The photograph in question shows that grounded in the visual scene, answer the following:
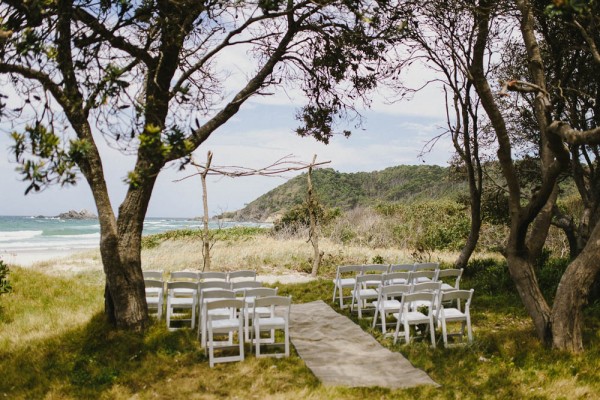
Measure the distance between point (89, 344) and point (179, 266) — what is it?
31.4 ft

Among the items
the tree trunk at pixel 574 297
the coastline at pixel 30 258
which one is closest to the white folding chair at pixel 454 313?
the tree trunk at pixel 574 297

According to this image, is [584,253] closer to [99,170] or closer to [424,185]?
[99,170]

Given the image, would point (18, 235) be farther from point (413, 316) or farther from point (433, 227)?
point (413, 316)

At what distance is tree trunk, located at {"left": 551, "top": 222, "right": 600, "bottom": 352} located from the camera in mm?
6965

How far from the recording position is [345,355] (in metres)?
7.38

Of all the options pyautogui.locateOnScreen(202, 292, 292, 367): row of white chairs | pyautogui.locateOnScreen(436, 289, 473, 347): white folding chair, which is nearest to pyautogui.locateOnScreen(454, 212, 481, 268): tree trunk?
pyautogui.locateOnScreen(436, 289, 473, 347): white folding chair

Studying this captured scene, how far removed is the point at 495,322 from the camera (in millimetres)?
9008

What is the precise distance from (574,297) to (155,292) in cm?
681

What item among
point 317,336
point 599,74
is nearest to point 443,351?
point 317,336

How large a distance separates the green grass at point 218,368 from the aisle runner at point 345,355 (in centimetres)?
19

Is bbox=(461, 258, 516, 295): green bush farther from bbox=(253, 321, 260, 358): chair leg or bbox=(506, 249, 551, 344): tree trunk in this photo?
bbox=(253, 321, 260, 358): chair leg

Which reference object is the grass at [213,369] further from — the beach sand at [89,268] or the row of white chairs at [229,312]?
the beach sand at [89,268]

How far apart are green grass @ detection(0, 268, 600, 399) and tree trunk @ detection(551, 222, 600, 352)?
23cm

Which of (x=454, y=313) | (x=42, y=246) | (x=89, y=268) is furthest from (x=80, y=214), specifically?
(x=454, y=313)
